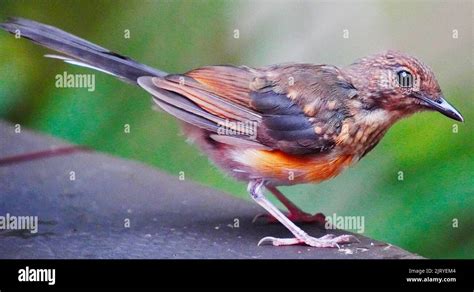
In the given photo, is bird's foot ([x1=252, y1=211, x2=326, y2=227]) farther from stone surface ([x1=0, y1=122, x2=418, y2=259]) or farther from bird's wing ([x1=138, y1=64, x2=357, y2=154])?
bird's wing ([x1=138, y1=64, x2=357, y2=154])

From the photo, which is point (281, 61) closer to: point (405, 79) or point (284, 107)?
point (284, 107)

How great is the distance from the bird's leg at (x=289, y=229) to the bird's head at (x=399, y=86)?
2.21ft

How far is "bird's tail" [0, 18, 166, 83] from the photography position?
4.67 m

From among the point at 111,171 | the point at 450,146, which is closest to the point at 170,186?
the point at 111,171

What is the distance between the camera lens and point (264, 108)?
462 centimetres

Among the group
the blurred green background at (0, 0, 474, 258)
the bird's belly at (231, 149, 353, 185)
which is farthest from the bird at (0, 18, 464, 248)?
the blurred green background at (0, 0, 474, 258)

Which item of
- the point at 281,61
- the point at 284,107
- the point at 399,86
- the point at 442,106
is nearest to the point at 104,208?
the point at 284,107

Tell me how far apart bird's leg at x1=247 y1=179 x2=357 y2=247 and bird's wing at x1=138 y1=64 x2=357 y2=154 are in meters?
0.23

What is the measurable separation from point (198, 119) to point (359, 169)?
2.96 ft

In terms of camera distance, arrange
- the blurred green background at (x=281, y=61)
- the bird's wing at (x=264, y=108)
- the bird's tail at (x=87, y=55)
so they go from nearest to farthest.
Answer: the bird's wing at (x=264, y=108)
the bird's tail at (x=87, y=55)
the blurred green background at (x=281, y=61)

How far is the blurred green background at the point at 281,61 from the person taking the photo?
484 centimetres

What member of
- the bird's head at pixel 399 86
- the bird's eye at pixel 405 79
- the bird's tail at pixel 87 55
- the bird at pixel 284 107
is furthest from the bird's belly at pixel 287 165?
the bird's tail at pixel 87 55

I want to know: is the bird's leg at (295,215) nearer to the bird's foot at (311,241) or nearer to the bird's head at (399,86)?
the bird's foot at (311,241)
